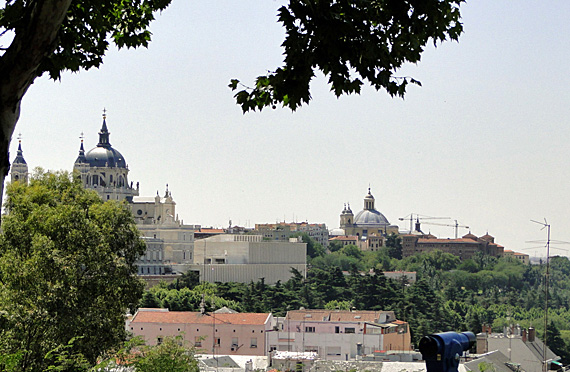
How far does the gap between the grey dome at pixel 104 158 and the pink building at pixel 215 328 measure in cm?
Result: 6119

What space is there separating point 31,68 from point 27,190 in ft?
42.7

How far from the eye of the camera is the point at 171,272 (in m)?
78.9

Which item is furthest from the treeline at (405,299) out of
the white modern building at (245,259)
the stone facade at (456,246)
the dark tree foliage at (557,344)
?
the stone facade at (456,246)

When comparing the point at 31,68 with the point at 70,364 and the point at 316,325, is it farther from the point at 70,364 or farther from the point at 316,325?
the point at 316,325

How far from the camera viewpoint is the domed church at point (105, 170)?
97.8 m

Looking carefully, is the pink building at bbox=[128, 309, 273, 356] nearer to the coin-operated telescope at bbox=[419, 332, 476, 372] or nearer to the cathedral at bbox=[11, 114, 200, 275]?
the coin-operated telescope at bbox=[419, 332, 476, 372]

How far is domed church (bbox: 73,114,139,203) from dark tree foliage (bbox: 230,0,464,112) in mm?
94009

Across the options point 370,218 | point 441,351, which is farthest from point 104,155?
point 441,351

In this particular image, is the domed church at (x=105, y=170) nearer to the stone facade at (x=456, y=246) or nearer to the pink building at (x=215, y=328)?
the stone facade at (x=456, y=246)

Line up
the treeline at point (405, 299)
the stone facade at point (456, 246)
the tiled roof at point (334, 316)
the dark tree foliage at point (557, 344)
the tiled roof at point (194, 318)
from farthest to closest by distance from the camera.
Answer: the stone facade at point (456, 246) < the treeline at point (405, 299) < the dark tree foliage at point (557, 344) < the tiled roof at point (334, 316) < the tiled roof at point (194, 318)

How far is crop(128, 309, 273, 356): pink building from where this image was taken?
38031 mm

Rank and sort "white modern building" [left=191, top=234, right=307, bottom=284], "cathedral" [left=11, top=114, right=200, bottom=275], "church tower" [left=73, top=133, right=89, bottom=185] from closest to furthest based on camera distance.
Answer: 1. "white modern building" [left=191, top=234, right=307, bottom=284]
2. "cathedral" [left=11, top=114, right=200, bottom=275]
3. "church tower" [left=73, top=133, right=89, bottom=185]

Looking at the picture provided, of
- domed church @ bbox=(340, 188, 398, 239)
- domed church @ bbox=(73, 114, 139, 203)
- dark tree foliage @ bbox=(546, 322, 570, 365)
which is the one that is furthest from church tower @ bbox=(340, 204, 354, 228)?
dark tree foliage @ bbox=(546, 322, 570, 365)

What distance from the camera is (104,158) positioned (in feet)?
328
